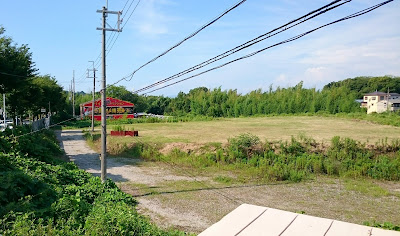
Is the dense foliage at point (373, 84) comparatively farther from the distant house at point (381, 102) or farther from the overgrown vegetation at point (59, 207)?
the overgrown vegetation at point (59, 207)

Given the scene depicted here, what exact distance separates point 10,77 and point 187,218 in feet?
50.7

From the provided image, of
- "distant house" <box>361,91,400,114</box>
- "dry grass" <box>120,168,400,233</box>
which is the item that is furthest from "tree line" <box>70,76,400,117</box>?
"dry grass" <box>120,168,400,233</box>

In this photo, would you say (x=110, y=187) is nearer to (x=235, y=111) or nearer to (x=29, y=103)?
(x=29, y=103)

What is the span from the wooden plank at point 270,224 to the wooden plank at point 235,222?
0.05 meters

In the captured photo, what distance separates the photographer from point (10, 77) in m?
19.4

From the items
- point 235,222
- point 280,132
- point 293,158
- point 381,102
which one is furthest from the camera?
point 381,102

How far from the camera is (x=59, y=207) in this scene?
23.6 feet

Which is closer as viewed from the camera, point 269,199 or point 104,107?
point 269,199

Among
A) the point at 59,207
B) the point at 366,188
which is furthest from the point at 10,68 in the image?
the point at 366,188

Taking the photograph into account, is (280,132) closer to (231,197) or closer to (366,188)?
(366,188)

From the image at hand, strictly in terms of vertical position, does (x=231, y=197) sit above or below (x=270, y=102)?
below

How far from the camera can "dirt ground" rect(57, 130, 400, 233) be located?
1014 cm

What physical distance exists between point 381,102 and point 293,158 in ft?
174

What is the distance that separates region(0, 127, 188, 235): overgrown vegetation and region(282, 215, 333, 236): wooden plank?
406cm
